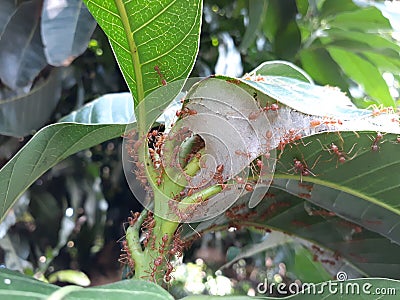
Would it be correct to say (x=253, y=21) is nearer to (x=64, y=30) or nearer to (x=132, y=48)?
(x=64, y=30)

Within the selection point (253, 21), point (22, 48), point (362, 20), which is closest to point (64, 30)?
point (22, 48)

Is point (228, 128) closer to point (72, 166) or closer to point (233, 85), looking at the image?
point (233, 85)

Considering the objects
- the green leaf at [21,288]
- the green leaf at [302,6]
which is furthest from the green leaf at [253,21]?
the green leaf at [21,288]

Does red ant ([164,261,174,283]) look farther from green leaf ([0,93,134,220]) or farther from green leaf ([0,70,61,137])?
green leaf ([0,70,61,137])

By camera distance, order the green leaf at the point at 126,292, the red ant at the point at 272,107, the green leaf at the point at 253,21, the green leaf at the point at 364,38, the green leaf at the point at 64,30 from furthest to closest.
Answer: the green leaf at the point at 364,38
the green leaf at the point at 253,21
the green leaf at the point at 64,30
the red ant at the point at 272,107
the green leaf at the point at 126,292

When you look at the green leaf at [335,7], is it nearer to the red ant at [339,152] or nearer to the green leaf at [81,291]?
the red ant at [339,152]

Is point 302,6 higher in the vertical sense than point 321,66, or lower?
higher

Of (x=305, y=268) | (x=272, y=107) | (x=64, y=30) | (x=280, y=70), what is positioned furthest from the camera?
(x=305, y=268)

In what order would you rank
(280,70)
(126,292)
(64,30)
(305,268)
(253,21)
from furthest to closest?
(305,268)
(253,21)
(64,30)
(280,70)
(126,292)
